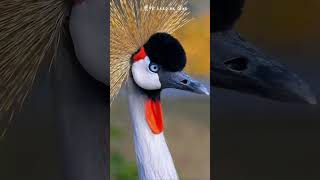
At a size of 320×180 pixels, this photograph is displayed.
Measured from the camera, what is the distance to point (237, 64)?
243 cm

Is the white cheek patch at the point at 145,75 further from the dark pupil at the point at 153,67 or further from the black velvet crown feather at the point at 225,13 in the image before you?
the black velvet crown feather at the point at 225,13

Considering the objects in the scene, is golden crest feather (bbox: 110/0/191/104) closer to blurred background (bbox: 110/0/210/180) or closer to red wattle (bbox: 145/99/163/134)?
blurred background (bbox: 110/0/210/180)

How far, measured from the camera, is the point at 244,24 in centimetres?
252

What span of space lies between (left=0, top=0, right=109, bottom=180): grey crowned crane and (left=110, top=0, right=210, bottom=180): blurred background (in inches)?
11.4

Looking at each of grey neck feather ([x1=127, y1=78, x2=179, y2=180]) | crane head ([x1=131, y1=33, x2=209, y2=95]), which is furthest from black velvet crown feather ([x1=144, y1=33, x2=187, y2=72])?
grey neck feather ([x1=127, y1=78, x2=179, y2=180])

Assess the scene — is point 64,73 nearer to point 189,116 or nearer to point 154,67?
point 154,67

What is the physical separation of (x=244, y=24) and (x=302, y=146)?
0.62 metres

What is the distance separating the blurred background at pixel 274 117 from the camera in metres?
2.51

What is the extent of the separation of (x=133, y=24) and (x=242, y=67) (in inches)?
19.7

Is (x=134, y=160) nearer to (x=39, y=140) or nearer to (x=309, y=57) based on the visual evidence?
(x=39, y=140)

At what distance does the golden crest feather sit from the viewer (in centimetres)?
Answer: 231

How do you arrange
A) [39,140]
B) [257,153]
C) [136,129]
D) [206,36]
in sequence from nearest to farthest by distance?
1. [206,36]
2. [136,129]
3. [257,153]
4. [39,140]

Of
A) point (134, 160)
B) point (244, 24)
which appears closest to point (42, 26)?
point (134, 160)

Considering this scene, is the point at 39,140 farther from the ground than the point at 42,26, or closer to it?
closer to it
